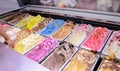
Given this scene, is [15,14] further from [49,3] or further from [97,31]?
[97,31]

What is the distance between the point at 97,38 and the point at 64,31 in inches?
23.8

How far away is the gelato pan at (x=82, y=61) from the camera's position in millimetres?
1809

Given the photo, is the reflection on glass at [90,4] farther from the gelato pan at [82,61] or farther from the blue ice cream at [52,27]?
the gelato pan at [82,61]

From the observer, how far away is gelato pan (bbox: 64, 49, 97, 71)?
1809mm

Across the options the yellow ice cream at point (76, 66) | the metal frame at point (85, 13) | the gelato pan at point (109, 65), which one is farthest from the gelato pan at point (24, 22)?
the gelato pan at point (109, 65)

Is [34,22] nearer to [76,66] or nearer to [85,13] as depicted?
[85,13]

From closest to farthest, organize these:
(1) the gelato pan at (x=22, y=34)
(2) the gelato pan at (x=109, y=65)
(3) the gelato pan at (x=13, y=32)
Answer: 1. (2) the gelato pan at (x=109, y=65)
2. (1) the gelato pan at (x=22, y=34)
3. (3) the gelato pan at (x=13, y=32)

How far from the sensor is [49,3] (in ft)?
9.65

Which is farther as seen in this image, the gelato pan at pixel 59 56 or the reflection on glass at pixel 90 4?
the reflection on glass at pixel 90 4

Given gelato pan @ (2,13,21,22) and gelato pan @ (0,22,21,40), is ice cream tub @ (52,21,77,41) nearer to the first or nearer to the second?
gelato pan @ (0,22,21,40)

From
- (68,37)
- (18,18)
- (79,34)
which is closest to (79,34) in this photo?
(79,34)

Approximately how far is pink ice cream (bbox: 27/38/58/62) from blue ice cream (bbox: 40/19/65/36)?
9.1 inches

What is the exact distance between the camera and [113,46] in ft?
6.54

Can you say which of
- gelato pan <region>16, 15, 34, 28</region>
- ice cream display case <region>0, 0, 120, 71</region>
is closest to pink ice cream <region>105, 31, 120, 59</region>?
ice cream display case <region>0, 0, 120, 71</region>
